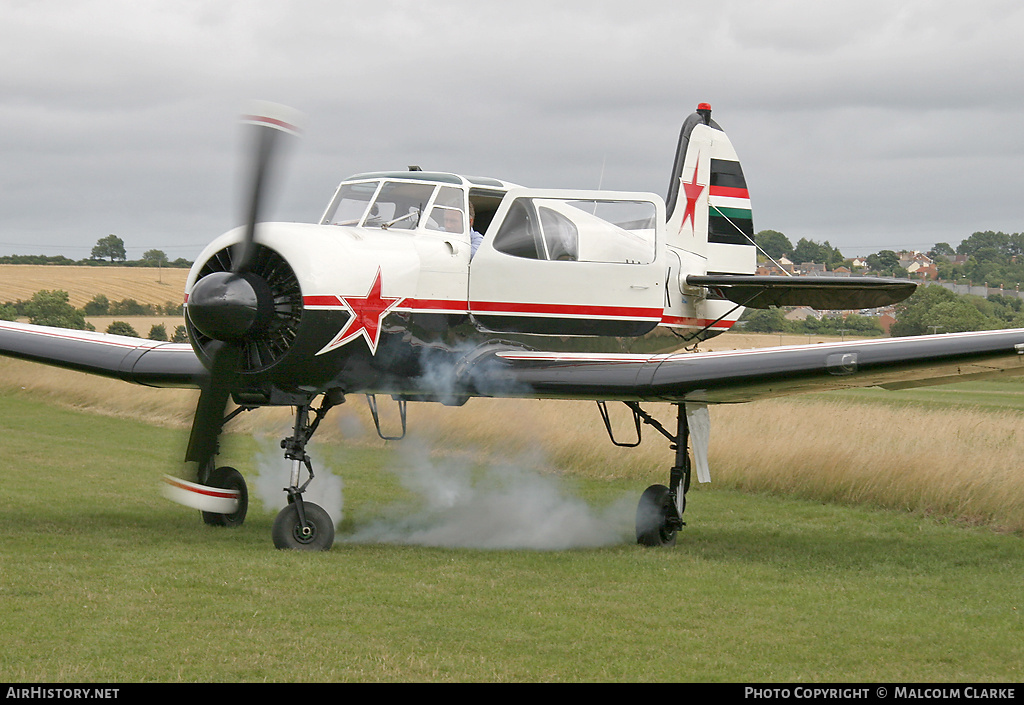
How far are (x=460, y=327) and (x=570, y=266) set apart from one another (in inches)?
54.4

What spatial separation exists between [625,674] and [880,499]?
9.47m

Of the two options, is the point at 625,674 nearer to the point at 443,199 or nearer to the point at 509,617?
the point at 509,617

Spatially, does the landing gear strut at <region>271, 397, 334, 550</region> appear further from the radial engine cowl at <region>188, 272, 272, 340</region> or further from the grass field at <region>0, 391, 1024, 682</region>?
the radial engine cowl at <region>188, 272, 272, 340</region>

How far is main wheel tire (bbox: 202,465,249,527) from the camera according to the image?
40.0ft

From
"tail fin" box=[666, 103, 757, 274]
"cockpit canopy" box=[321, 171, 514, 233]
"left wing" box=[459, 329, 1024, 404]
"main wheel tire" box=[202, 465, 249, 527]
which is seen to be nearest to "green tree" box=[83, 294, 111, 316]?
"tail fin" box=[666, 103, 757, 274]

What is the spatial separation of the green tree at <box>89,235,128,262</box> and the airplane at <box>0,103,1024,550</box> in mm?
84218

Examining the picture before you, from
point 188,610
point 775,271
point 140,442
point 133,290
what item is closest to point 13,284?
point 133,290

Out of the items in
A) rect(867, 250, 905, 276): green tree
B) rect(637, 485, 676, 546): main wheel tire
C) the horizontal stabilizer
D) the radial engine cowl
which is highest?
rect(867, 250, 905, 276): green tree

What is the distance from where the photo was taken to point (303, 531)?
10.3 m

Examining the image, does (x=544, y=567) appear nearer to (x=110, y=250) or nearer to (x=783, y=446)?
(x=783, y=446)

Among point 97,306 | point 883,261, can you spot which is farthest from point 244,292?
point 883,261

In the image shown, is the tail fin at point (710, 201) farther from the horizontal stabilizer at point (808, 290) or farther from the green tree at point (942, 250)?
the green tree at point (942, 250)

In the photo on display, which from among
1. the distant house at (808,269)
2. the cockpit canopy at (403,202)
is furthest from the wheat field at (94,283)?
the cockpit canopy at (403,202)

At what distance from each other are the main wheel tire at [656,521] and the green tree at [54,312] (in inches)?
1553
